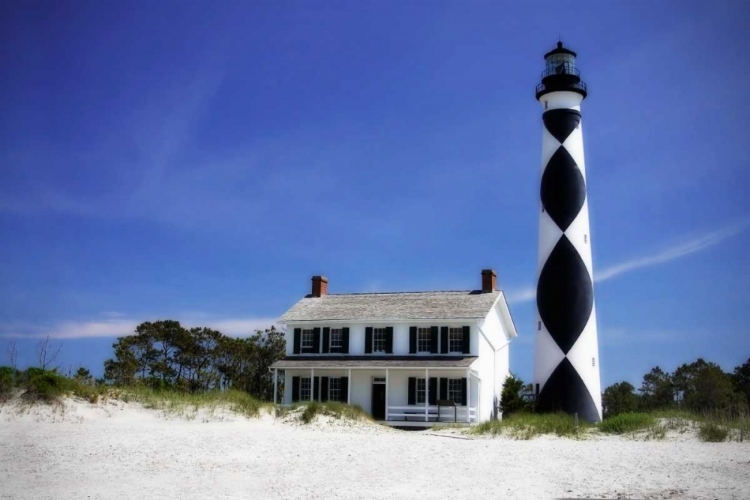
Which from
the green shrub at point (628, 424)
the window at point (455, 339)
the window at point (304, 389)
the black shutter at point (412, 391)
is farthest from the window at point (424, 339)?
the green shrub at point (628, 424)

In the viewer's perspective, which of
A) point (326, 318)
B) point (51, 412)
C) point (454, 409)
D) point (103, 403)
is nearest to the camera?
point (51, 412)

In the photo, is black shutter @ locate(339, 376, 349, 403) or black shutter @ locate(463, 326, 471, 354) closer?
black shutter @ locate(463, 326, 471, 354)

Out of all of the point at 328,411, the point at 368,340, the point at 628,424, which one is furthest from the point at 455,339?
the point at 628,424

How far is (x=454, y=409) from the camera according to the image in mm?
27000

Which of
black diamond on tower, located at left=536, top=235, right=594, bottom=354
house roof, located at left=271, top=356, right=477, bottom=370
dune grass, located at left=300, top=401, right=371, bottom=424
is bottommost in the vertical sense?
dune grass, located at left=300, top=401, right=371, bottom=424

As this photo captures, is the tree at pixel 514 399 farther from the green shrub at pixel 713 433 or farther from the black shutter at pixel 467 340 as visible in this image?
the green shrub at pixel 713 433

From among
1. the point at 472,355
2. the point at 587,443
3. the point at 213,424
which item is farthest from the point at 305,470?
the point at 472,355

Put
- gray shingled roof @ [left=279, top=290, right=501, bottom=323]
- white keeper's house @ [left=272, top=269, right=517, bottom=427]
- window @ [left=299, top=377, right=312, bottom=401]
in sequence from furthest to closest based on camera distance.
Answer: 1. window @ [left=299, top=377, right=312, bottom=401]
2. gray shingled roof @ [left=279, top=290, right=501, bottom=323]
3. white keeper's house @ [left=272, top=269, right=517, bottom=427]

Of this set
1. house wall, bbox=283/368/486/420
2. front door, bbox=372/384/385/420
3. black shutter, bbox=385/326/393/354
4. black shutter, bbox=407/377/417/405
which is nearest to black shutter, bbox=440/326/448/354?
house wall, bbox=283/368/486/420

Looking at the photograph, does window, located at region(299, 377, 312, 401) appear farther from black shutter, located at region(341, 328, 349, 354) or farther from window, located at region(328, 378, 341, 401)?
black shutter, located at region(341, 328, 349, 354)

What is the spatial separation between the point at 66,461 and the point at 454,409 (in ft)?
54.4

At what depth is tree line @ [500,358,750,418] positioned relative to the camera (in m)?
32.0

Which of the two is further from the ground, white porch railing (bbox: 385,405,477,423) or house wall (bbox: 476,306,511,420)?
house wall (bbox: 476,306,511,420)

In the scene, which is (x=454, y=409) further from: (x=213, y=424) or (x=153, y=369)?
(x=153, y=369)
